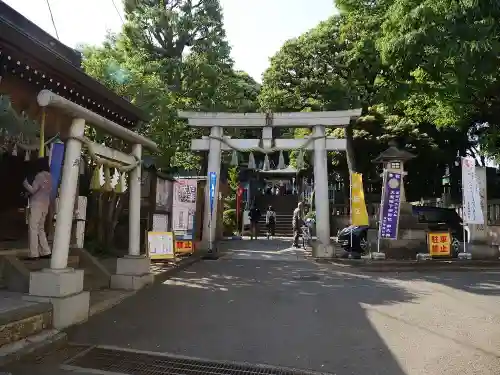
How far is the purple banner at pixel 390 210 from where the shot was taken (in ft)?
44.9

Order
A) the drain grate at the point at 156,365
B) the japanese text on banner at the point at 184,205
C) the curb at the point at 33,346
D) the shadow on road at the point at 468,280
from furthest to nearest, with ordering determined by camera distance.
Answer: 1. the japanese text on banner at the point at 184,205
2. the shadow on road at the point at 468,280
3. the drain grate at the point at 156,365
4. the curb at the point at 33,346

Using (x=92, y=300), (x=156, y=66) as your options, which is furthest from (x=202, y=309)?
(x=156, y=66)

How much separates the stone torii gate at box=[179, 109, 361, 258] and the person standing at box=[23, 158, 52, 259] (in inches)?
324

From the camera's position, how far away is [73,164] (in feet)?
20.2

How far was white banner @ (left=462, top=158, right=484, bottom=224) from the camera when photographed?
44.1 ft

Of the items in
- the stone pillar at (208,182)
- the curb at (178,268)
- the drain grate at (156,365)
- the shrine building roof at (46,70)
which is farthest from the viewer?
the stone pillar at (208,182)

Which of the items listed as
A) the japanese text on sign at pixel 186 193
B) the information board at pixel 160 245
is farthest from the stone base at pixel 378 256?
the japanese text on sign at pixel 186 193

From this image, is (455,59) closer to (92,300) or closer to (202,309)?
(202,309)

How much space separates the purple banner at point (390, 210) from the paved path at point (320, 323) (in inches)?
121

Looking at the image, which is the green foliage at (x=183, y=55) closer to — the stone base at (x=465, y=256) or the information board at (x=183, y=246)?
the information board at (x=183, y=246)

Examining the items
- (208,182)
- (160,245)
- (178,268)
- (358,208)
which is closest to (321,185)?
A: (358,208)

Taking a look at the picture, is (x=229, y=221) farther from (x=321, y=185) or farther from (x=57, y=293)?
(x=57, y=293)

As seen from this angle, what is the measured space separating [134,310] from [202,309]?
112cm

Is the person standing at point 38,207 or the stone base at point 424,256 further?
the stone base at point 424,256
